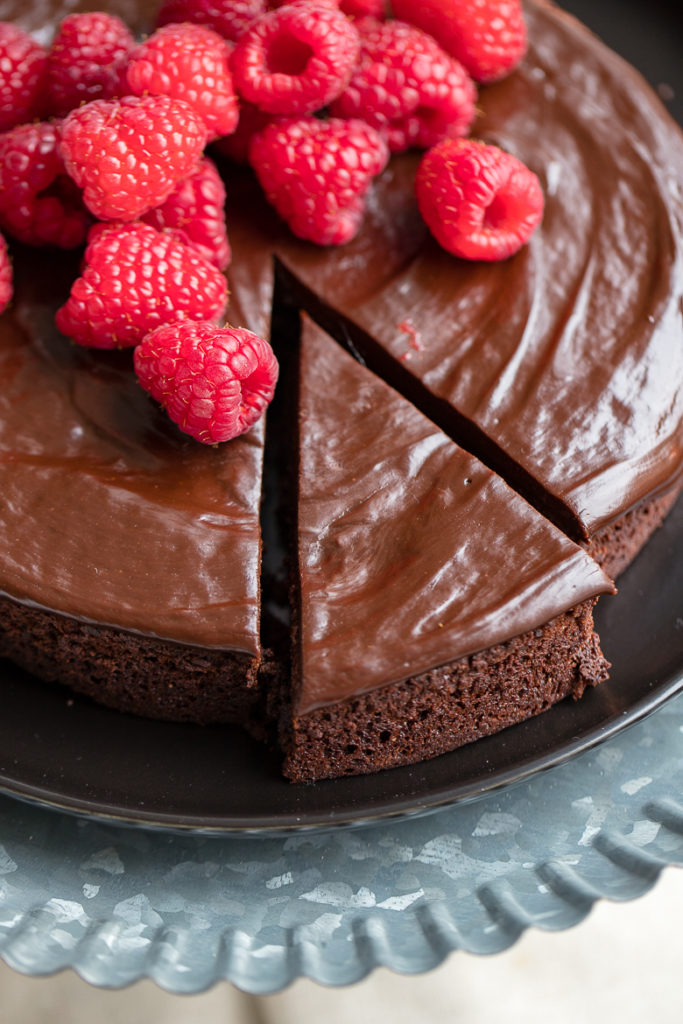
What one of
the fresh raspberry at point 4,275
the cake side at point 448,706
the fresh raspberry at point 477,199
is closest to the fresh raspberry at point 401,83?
the fresh raspberry at point 477,199

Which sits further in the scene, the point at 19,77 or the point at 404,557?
the point at 19,77

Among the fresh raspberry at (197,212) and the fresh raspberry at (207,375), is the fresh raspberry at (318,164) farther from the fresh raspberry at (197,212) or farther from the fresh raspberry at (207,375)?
the fresh raspberry at (207,375)

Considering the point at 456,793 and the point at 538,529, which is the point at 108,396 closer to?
the point at 538,529

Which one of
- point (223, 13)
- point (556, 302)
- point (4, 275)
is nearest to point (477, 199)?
point (556, 302)

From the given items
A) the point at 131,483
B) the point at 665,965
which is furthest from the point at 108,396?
the point at 665,965

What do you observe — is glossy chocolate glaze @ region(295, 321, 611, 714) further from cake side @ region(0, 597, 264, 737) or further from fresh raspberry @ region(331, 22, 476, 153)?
fresh raspberry @ region(331, 22, 476, 153)

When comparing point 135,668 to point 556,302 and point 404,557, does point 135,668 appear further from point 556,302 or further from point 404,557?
point 556,302
